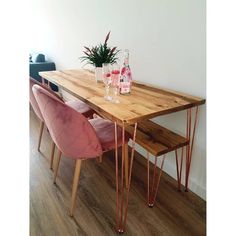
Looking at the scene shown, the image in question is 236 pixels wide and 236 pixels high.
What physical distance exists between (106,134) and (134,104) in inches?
12.6

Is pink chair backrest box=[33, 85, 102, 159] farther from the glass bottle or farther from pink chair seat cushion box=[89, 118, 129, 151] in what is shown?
the glass bottle

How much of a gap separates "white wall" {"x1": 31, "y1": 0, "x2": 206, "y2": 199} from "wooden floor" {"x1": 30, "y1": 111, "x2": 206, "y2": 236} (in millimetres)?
216

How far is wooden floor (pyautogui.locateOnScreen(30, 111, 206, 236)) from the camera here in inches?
61.1

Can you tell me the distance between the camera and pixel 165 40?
1865 mm

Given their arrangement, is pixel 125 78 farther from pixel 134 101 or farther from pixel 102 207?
pixel 102 207

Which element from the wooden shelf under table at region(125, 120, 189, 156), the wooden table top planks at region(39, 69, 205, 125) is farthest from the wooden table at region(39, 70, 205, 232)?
the wooden shelf under table at region(125, 120, 189, 156)

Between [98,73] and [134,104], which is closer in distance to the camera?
[134,104]

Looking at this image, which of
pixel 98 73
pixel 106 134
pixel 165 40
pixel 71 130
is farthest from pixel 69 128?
pixel 165 40

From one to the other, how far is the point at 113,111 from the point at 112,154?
115 centimetres

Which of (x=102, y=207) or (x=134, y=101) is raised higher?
(x=134, y=101)

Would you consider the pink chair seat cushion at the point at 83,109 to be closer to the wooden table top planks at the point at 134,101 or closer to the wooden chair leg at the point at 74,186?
the wooden table top planks at the point at 134,101
